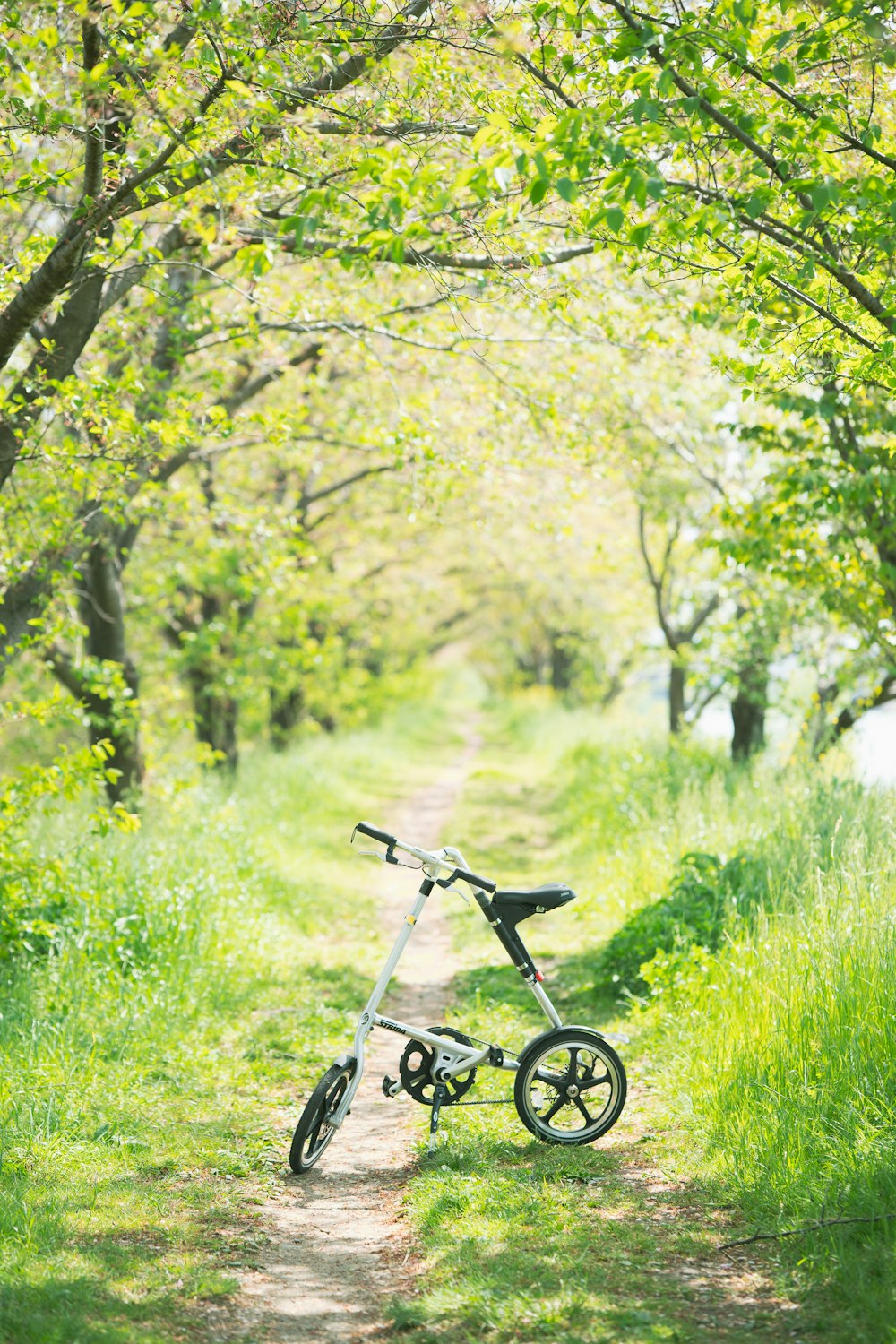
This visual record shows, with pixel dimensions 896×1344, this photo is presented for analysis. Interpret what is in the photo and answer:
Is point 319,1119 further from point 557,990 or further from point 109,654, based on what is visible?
point 109,654

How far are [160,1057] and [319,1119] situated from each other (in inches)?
60.5

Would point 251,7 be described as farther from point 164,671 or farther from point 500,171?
point 164,671

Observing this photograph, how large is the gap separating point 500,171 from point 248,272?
1.50 meters

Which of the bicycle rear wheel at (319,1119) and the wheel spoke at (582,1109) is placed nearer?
the bicycle rear wheel at (319,1119)

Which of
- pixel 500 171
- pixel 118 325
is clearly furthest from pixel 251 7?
pixel 118 325

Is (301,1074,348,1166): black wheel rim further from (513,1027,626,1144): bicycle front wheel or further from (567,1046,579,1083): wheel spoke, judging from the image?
(567,1046,579,1083): wheel spoke

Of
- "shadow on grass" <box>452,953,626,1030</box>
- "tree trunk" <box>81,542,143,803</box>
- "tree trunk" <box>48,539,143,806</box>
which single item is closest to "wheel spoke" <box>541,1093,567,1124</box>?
"shadow on grass" <box>452,953,626,1030</box>

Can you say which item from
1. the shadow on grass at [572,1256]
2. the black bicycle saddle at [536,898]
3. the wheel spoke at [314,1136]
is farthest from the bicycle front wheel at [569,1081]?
the wheel spoke at [314,1136]

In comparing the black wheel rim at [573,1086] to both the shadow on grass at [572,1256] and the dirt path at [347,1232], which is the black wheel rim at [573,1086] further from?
the dirt path at [347,1232]

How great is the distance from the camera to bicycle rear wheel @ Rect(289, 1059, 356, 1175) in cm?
492

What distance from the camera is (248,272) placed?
4809 mm

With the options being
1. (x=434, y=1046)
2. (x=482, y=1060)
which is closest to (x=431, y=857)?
(x=434, y=1046)

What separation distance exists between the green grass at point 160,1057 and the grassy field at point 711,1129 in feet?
3.02

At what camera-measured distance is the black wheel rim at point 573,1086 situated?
5.15 metres
